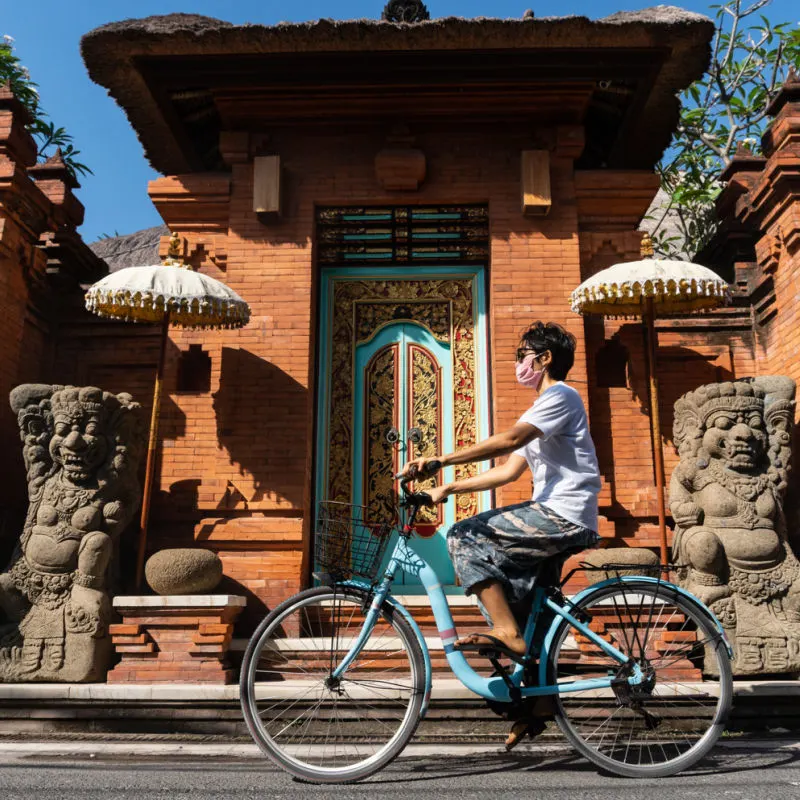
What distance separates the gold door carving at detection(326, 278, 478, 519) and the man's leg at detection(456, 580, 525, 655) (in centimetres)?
376

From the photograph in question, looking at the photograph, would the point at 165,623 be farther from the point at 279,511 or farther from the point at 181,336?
the point at 181,336

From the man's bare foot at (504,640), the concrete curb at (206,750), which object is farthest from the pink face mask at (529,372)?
the concrete curb at (206,750)

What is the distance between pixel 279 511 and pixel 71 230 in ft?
13.6

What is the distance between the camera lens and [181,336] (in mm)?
7379

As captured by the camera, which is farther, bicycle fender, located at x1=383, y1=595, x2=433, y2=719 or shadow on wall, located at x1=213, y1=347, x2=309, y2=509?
shadow on wall, located at x1=213, y1=347, x2=309, y2=509

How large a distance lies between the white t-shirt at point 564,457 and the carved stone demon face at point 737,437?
9.52 feet

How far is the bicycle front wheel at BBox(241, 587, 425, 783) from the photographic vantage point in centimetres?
320

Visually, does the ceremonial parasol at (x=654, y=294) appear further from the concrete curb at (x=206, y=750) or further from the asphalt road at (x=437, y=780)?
the asphalt road at (x=437, y=780)

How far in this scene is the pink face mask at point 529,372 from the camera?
3.67 metres

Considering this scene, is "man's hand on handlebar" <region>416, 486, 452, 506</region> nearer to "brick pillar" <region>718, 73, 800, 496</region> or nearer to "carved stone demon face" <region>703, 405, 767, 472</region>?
"carved stone demon face" <region>703, 405, 767, 472</region>

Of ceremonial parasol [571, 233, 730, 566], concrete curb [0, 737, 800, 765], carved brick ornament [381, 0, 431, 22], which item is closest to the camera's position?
concrete curb [0, 737, 800, 765]

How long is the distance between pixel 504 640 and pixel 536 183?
5070 mm

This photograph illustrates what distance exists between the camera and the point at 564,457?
348 centimetres

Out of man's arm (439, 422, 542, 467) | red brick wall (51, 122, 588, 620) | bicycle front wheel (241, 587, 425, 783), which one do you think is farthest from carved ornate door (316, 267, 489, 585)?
man's arm (439, 422, 542, 467)
